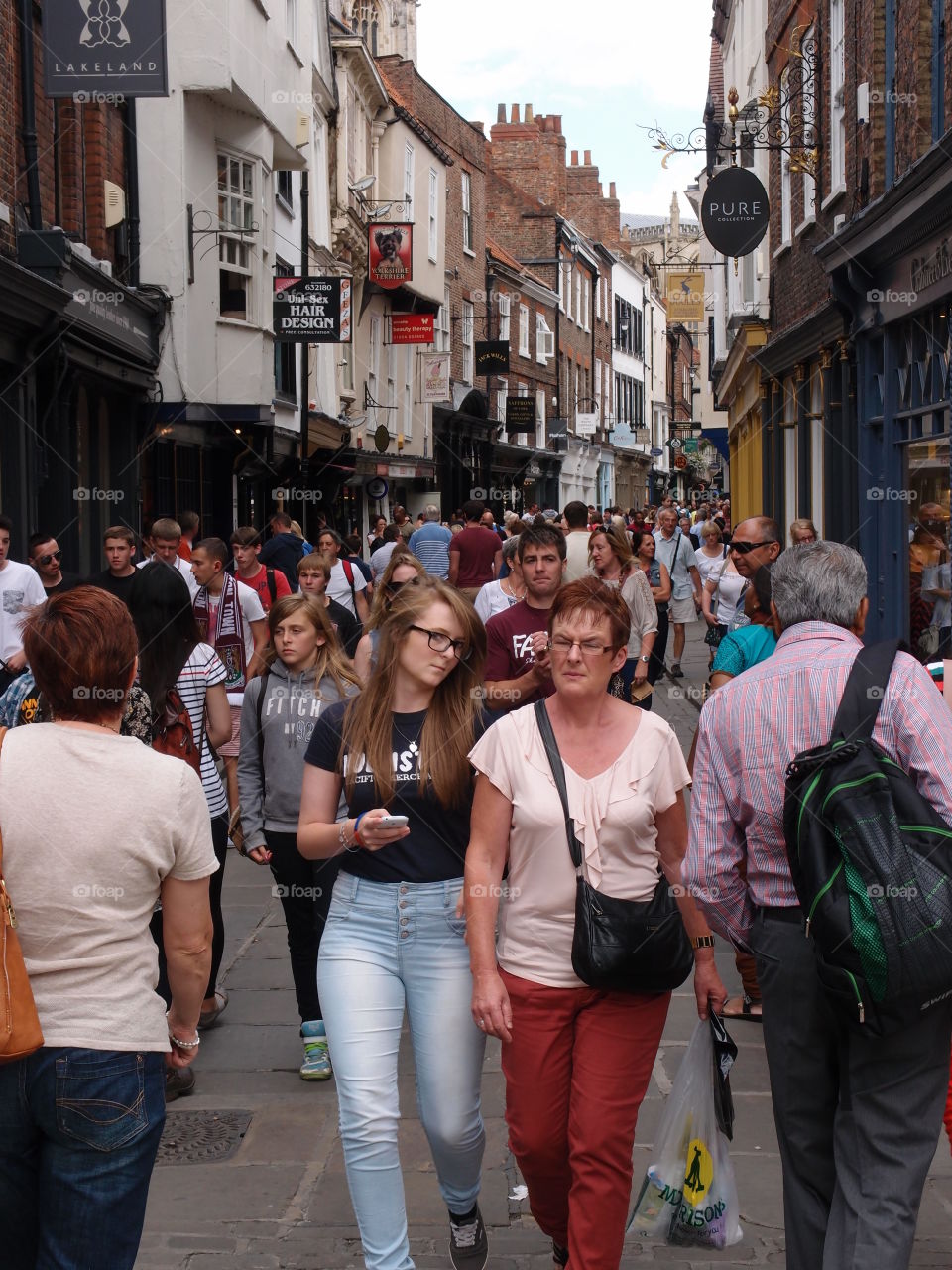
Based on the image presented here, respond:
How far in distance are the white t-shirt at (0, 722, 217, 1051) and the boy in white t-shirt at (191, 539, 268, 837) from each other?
17.0 feet

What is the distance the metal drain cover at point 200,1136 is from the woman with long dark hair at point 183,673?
0.24 m

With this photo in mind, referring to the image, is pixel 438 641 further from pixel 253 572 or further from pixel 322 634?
pixel 253 572

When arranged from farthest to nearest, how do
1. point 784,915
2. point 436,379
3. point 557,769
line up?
point 436,379 < point 557,769 < point 784,915

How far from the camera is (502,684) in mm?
5406

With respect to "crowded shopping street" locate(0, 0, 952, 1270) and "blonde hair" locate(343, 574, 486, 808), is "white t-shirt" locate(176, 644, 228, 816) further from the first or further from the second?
"blonde hair" locate(343, 574, 486, 808)

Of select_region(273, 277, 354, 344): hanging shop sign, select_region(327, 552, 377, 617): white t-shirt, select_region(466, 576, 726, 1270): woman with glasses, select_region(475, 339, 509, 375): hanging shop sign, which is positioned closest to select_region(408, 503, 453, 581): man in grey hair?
select_region(273, 277, 354, 344): hanging shop sign

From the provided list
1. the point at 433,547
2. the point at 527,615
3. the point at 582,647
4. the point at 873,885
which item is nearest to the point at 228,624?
the point at 527,615

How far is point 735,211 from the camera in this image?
57.4 ft

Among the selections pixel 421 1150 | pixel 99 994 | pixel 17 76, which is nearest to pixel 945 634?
pixel 421 1150

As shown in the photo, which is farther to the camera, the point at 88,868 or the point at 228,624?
the point at 228,624

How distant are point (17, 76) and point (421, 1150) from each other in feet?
37.5

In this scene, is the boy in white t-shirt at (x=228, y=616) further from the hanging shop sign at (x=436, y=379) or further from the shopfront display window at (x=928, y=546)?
the hanging shop sign at (x=436, y=379)

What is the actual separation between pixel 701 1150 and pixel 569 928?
68cm

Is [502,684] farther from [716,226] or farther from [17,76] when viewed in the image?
[716,226]
